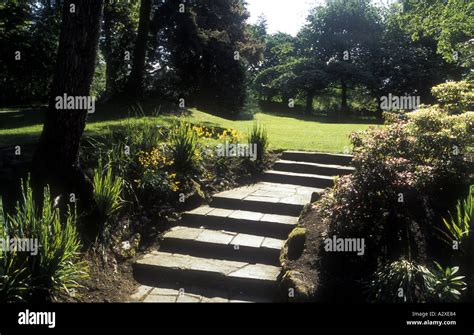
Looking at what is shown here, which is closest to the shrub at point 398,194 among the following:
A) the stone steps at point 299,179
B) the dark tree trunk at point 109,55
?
the stone steps at point 299,179

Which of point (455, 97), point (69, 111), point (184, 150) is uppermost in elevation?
point (455, 97)

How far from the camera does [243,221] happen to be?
5.55 meters

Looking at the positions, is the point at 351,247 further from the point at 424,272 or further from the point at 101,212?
the point at 101,212

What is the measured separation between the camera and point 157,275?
456cm

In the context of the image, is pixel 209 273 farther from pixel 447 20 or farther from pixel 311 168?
pixel 447 20

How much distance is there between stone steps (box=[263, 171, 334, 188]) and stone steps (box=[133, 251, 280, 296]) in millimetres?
2759

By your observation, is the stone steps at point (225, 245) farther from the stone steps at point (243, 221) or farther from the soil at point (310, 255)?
the soil at point (310, 255)

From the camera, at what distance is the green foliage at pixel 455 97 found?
626cm

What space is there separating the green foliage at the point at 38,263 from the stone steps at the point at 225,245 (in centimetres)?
151

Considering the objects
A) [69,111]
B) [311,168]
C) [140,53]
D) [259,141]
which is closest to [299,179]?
[311,168]

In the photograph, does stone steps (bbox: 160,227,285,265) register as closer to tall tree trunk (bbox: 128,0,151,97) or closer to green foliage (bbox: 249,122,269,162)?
green foliage (bbox: 249,122,269,162)

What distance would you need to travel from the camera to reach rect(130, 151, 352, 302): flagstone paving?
4266mm

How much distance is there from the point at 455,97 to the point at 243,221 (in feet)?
14.6

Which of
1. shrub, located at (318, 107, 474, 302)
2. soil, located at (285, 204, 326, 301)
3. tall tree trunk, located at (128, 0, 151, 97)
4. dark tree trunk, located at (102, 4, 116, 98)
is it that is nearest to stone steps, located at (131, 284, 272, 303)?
soil, located at (285, 204, 326, 301)
